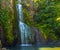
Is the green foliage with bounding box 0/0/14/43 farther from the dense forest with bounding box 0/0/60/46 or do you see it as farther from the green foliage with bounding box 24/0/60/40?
the green foliage with bounding box 24/0/60/40

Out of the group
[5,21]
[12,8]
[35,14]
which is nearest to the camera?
[5,21]

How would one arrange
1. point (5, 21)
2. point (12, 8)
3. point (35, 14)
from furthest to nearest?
point (35, 14) → point (12, 8) → point (5, 21)

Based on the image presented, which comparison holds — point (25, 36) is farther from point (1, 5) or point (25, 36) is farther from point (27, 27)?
point (1, 5)

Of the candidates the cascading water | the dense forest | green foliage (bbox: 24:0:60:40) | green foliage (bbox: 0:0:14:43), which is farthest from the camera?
green foliage (bbox: 24:0:60:40)

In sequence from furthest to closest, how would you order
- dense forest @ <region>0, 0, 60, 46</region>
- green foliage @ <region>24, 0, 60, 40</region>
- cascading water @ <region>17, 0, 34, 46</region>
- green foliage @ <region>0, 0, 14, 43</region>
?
green foliage @ <region>24, 0, 60, 40</region> → cascading water @ <region>17, 0, 34, 46</region> → dense forest @ <region>0, 0, 60, 46</region> → green foliage @ <region>0, 0, 14, 43</region>

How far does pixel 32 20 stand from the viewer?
23.3 metres

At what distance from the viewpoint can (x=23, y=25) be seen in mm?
22172

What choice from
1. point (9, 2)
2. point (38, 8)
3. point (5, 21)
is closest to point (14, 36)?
point (5, 21)

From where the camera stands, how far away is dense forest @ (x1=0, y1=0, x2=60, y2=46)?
20344mm

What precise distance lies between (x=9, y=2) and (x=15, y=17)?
1.22 m

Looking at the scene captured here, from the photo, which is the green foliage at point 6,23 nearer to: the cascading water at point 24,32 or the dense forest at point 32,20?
the dense forest at point 32,20

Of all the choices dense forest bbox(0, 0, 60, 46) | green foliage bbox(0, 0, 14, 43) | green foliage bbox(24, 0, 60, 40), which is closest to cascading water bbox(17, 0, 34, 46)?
dense forest bbox(0, 0, 60, 46)

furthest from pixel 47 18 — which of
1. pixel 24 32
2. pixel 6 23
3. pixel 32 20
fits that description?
pixel 6 23

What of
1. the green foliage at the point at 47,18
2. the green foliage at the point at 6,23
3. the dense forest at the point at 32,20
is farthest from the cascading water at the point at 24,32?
the green foliage at the point at 6,23
